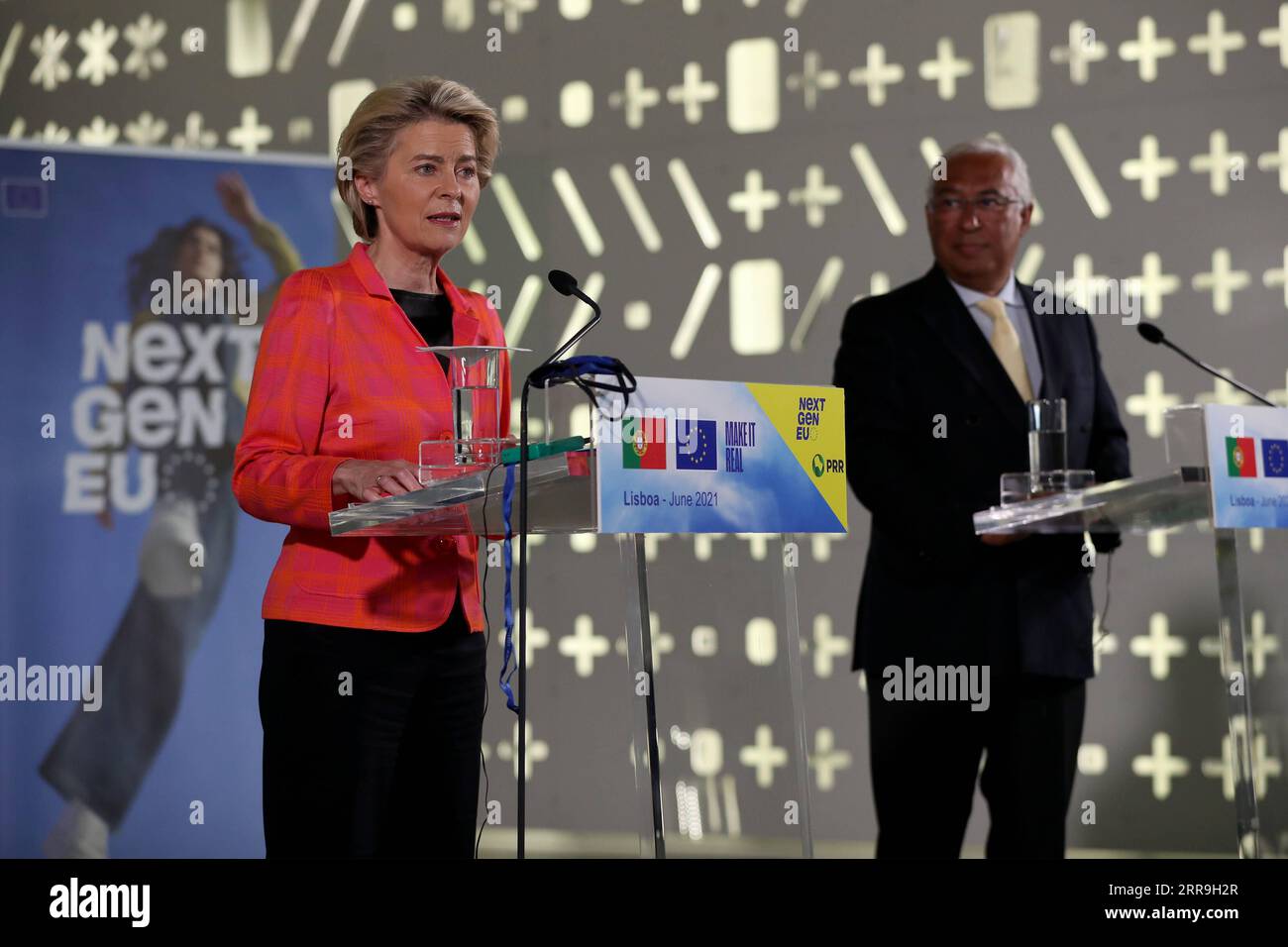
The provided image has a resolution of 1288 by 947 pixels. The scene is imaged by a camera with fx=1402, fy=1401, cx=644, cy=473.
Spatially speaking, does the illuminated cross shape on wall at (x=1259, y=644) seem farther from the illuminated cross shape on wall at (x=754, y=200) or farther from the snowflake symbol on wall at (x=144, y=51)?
the snowflake symbol on wall at (x=144, y=51)

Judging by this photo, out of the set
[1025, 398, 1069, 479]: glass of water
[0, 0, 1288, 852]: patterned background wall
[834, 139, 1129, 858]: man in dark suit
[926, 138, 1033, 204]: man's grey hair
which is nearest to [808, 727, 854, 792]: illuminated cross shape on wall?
[0, 0, 1288, 852]: patterned background wall

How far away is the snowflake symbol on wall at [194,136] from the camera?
4703 mm

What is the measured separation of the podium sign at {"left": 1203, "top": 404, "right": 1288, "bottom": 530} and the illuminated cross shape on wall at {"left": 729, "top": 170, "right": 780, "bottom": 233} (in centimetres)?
245

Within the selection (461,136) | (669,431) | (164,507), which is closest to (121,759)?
(164,507)

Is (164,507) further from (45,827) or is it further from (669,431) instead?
(669,431)

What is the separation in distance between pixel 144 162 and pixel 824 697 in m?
2.67

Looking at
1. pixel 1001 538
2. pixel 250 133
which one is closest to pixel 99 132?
pixel 250 133

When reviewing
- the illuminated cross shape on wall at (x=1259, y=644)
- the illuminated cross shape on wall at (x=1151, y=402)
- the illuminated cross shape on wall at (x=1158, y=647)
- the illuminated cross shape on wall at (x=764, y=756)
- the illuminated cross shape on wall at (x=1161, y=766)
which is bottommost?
the illuminated cross shape on wall at (x=1161, y=766)

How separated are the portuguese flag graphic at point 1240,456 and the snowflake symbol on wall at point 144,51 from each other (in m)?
3.74

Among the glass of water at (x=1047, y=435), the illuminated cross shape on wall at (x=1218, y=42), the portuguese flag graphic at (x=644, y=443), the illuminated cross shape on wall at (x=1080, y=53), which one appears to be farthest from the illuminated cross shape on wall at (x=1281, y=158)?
the portuguese flag graphic at (x=644, y=443)

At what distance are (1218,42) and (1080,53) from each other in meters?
0.42

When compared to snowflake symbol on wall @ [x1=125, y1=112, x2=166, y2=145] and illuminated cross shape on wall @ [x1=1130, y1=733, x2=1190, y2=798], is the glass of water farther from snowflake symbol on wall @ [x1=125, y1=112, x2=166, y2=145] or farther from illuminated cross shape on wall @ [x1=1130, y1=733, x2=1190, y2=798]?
snowflake symbol on wall @ [x1=125, y1=112, x2=166, y2=145]

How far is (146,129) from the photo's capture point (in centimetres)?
471

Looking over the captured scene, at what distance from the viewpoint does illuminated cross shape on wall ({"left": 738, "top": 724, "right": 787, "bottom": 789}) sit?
2020 millimetres
